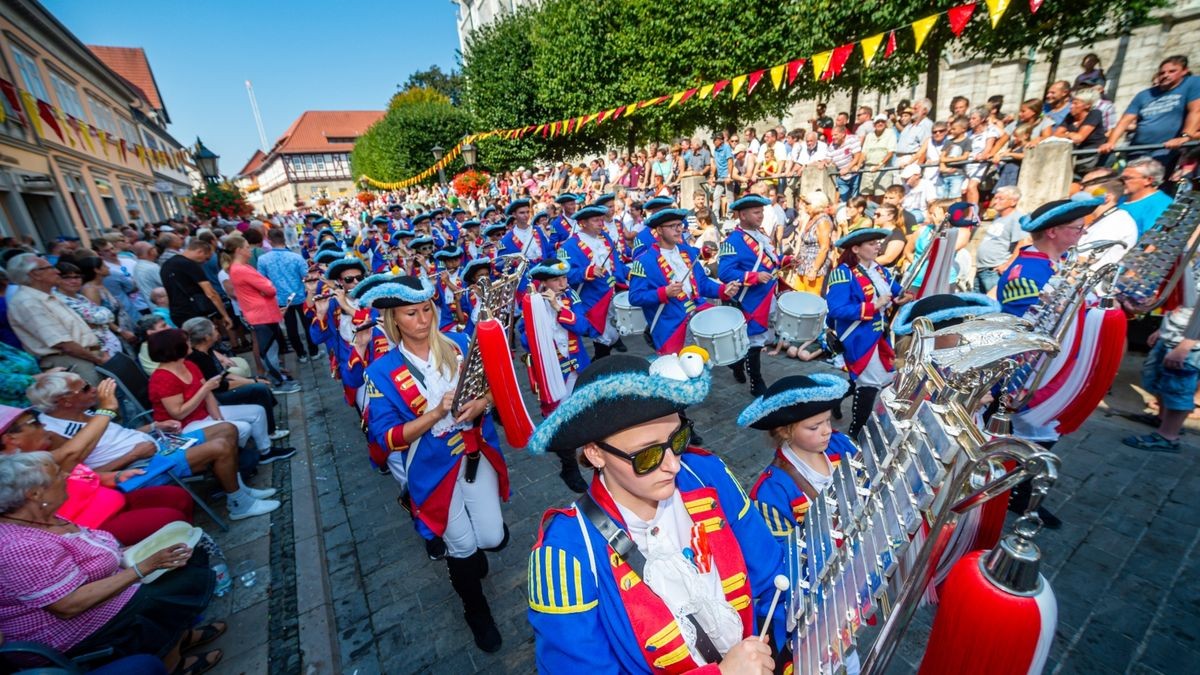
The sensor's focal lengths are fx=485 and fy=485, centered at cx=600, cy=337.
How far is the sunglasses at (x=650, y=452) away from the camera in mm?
1757

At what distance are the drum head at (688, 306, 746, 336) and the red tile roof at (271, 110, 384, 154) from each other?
305 ft

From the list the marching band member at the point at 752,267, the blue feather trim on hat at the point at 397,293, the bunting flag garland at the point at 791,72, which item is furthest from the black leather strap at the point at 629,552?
the bunting flag garland at the point at 791,72

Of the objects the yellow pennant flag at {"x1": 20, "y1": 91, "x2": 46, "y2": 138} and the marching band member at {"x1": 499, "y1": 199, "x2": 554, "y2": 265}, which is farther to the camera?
the yellow pennant flag at {"x1": 20, "y1": 91, "x2": 46, "y2": 138}

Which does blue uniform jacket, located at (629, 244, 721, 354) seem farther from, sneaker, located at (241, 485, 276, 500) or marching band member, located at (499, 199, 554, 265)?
sneaker, located at (241, 485, 276, 500)

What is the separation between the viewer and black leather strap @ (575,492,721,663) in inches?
69.6

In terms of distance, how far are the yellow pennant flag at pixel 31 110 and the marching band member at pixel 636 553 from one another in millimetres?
22770

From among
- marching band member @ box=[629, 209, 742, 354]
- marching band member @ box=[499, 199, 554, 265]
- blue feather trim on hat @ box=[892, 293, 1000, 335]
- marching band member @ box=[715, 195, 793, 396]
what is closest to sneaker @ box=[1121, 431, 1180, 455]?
blue feather trim on hat @ box=[892, 293, 1000, 335]

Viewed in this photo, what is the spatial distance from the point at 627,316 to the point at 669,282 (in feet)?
3.17

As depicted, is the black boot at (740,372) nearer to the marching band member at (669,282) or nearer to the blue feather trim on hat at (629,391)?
the marching band member at (669,282)

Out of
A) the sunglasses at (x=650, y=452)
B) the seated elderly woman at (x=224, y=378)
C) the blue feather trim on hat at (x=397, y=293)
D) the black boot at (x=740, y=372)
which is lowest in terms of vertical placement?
the black boot at (x=740, y=372)

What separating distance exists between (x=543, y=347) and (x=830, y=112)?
24.8 m

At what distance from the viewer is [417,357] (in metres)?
3.34

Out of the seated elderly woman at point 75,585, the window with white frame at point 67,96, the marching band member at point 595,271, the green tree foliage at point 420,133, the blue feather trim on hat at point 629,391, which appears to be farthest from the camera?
the green tree foliage at point 420,133

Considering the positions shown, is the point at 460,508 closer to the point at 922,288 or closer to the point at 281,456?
the point at 281,456
